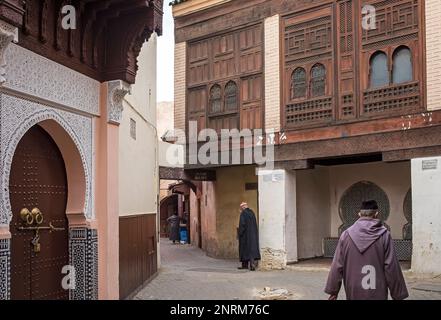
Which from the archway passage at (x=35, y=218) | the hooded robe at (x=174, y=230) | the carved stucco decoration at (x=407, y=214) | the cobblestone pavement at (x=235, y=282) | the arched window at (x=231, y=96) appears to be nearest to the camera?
the archway passage at (x=35, y=218)

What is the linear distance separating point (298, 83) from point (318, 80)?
0.49 m

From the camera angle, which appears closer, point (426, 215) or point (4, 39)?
point (4, 39)

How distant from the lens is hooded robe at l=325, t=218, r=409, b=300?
5031mm

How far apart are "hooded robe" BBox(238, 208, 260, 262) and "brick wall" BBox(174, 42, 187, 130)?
10.2ft

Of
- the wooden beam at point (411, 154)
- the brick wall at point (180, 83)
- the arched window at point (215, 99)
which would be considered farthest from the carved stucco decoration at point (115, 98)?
the brick wall at point (180, 83)

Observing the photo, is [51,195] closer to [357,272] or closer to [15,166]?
[15,166]

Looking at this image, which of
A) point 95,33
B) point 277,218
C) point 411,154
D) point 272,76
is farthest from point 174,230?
point 95,33

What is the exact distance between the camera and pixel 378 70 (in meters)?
11.9

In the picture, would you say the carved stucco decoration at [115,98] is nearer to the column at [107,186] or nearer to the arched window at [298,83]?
the column at [107,186]

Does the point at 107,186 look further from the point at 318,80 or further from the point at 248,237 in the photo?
the point at 318,80

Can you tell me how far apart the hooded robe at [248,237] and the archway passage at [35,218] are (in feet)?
24.1

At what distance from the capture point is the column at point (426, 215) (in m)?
10.9

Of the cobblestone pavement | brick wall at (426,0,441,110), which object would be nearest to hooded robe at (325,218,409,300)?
the cobblestone pavement
